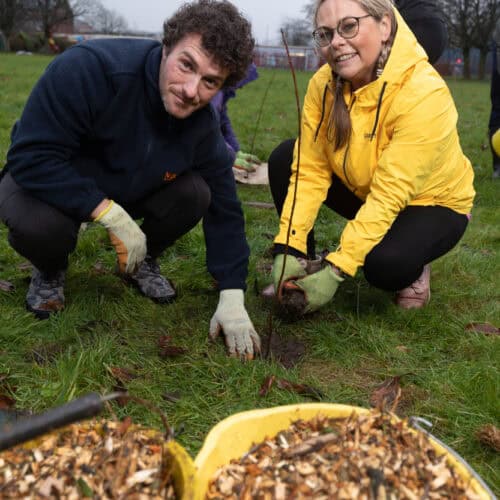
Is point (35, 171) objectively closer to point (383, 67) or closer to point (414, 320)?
point (383, 67)

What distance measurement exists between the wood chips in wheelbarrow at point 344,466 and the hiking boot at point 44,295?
1568 millimetres

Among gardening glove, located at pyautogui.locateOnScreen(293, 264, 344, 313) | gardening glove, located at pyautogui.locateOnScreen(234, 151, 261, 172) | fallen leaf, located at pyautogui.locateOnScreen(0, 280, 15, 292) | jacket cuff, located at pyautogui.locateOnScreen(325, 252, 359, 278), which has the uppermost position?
jacket cuff, located at pyautogui.locateOnScreen(325, 252, 359, 278)

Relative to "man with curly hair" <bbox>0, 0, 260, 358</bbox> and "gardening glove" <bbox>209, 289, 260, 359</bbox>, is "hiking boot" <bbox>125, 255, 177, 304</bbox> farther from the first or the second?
"gardening glove" <bbox>209, 289, 260, 359</bbox>

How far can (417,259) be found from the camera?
2631mm

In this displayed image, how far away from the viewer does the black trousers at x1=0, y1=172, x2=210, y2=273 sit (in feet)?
7.87

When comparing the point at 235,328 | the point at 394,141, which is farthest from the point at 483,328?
the point at 235,328

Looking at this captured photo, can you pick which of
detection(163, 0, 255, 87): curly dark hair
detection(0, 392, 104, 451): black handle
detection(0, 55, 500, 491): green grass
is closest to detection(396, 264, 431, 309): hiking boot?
detection(0, 55, 500, 491): green grass

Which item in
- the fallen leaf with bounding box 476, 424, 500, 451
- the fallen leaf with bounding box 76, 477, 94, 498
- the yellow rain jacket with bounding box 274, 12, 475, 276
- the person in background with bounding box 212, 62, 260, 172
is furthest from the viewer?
the person in background with bounding box 212, 62, 260, 172

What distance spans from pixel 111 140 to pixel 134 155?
4.5 inches

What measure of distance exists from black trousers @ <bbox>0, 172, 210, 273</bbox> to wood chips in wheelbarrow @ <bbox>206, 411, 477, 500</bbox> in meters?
1.44

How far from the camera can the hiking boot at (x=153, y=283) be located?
114 inches

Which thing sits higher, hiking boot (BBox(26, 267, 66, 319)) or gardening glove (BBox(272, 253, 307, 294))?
gardening glove (BBox(272, 253, 307, 294))

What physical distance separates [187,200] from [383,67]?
1048 mm

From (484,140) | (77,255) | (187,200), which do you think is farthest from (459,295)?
(484,140)
